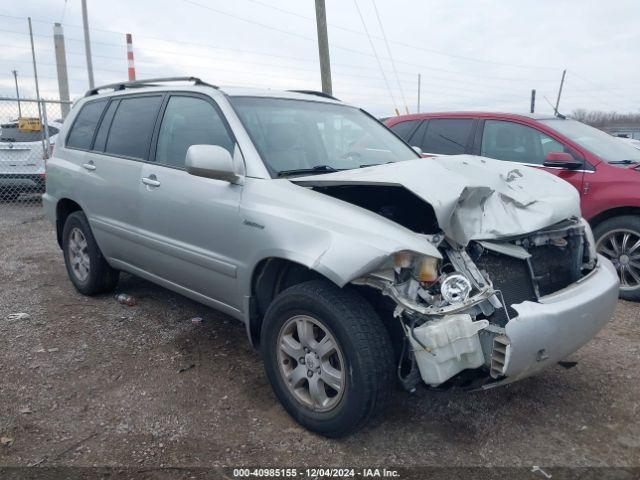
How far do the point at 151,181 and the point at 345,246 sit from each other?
1865 mm

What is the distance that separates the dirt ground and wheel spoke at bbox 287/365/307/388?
0.80 ft

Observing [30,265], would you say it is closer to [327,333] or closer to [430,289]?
[327,333]

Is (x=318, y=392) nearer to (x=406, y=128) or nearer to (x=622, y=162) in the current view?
(x=622, y=162)

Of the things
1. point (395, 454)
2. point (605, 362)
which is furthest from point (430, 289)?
point (605, 362)

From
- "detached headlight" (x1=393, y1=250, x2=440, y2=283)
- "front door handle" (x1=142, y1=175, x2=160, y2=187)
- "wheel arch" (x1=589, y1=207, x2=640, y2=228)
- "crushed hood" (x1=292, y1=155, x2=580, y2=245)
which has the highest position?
"crushed hood" (x1=292, y1=155, x2=580, y2=245)

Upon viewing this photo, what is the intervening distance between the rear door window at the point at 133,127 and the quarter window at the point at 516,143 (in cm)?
352

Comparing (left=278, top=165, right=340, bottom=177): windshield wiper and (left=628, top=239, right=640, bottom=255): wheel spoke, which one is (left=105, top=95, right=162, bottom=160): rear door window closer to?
(left=278, top=165, right=340, bottom=177): windshield wiper

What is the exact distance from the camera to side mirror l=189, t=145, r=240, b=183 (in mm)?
3064

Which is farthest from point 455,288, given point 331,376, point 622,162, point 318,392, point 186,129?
point 622,162

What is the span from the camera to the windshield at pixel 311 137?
11.1 ft

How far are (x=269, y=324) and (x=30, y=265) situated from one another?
14.4 ft

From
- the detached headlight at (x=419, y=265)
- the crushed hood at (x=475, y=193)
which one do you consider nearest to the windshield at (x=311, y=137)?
the crushed hood at (x=475, y=193)

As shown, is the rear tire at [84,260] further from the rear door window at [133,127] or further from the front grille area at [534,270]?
the front grille area at [534,270]

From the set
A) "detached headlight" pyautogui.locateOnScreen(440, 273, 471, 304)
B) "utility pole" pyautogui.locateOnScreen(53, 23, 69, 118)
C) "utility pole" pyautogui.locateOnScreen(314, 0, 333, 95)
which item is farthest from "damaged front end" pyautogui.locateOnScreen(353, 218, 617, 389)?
"utility pole" pyautogui.locateOnScreen(53, 23, 69, 118)
